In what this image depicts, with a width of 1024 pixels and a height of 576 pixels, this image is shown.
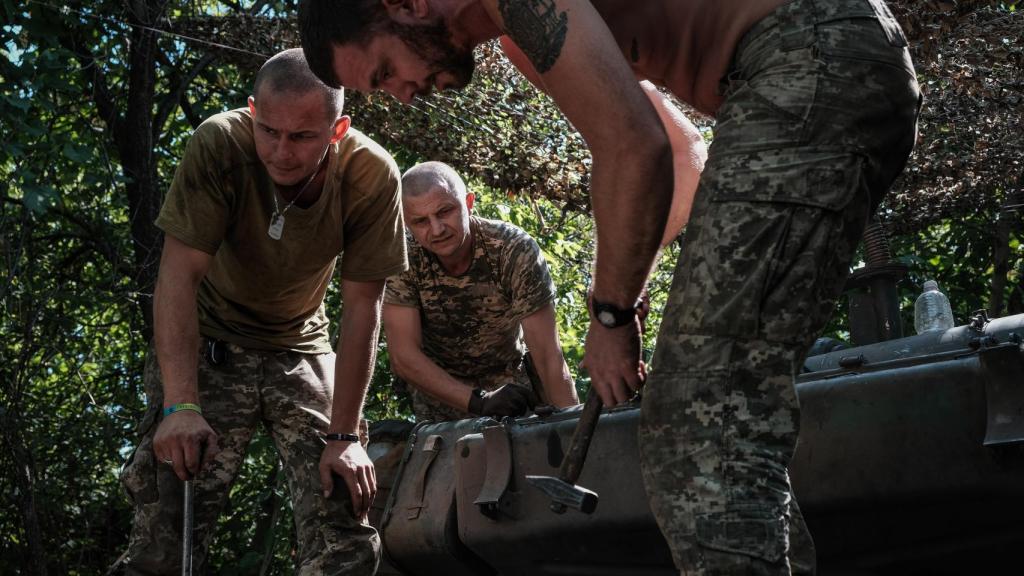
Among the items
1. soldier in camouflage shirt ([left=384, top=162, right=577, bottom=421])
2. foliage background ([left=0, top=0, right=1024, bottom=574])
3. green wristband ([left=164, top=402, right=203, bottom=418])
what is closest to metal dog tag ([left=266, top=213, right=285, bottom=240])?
green wristband ([left=164, top=402, right=203, bottom=418])

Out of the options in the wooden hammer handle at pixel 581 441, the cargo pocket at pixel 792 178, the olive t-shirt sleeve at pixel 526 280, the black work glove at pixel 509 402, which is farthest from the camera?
the olive t-shirt sleeve at pixel 526 280

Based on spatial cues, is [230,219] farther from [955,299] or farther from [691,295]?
[955,299]

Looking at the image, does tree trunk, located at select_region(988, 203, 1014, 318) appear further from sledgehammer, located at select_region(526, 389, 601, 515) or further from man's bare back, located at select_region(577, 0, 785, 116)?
man's bare back, located at select_region(577, 0, 785, 116)

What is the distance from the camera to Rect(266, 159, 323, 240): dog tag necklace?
3916 millimetres

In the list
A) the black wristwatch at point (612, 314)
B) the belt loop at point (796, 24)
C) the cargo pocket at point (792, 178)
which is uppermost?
the belt loop at point (796, 24)

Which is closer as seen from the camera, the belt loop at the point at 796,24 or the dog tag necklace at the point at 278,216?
the belt loop at the point at 796,24

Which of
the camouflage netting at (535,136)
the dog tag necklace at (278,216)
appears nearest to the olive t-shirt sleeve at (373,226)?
the dog tag necklace at (278,216)

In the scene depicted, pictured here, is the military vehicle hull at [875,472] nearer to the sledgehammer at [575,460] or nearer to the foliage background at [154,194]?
the sledgehammer at [575,460]

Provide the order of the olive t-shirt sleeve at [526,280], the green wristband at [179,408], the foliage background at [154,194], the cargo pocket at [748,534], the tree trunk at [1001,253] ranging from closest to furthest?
the cargo pocket at [748,534] < the green wristband at [179,408] < the olive t-shirt sleeve at [526,280] < the foliage background at [154,194] < the tree trunk at [1001,253]

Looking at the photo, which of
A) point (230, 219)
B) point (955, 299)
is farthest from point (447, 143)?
point (955, 299)

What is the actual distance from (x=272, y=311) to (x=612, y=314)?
85.9 inches

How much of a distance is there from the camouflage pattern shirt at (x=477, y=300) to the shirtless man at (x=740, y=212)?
11.3 ft

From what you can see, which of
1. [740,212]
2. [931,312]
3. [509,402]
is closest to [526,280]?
[509,402]

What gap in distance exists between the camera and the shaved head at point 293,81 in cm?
377
